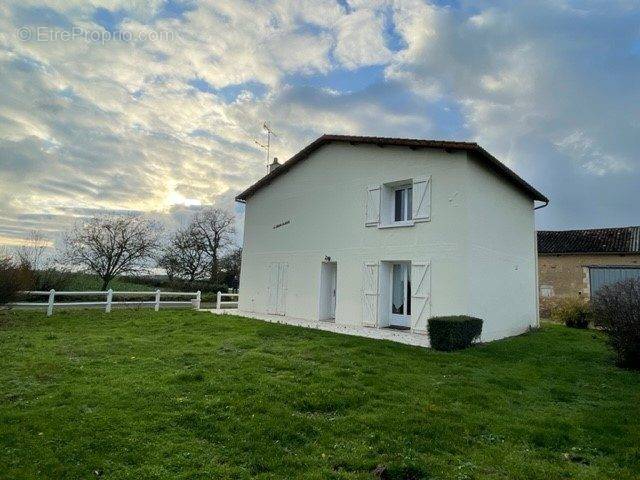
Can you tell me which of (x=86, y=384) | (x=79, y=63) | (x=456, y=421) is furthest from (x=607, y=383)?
(x=79, y=63)

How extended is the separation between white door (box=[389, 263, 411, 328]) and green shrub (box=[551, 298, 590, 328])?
8473 millimetres

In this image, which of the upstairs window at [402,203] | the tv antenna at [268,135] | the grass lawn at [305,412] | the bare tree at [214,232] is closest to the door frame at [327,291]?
the upstairs window at [402,203]

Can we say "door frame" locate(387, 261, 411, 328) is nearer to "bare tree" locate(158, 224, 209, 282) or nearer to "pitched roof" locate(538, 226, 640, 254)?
"pitched roof" locate(538, 226, 640, 254)

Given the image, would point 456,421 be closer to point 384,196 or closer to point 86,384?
point 86,384

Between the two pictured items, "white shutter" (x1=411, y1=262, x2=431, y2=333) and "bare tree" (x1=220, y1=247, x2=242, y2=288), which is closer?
"white shutter" (x1=411, y1=262, x2=431, y2=333)

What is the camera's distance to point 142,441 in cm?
416

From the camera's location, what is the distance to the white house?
37.7 ft

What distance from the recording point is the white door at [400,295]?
1256 cm

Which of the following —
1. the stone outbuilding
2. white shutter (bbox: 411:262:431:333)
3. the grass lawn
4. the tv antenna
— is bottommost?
the grass lawn

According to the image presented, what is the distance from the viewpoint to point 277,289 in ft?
54.7

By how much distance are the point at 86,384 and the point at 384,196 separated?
9949mm

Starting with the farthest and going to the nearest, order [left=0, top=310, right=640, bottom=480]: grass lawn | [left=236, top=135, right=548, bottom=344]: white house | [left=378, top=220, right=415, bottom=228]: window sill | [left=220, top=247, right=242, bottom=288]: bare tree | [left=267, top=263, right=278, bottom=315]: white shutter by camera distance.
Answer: [left=220, top=247, right=242, bottom=288]: bare tree → [left=267, top=263, right=278, bottom=315]: white shutter → [left=378, top=220, right=415, bottom=228]: window sill → [left=236, top=135, right=548, bottom=344]: white house → [left=0, top=310, right=640, bottom=480]: grass lawn

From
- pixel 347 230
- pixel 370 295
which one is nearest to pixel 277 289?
pixel 347 230

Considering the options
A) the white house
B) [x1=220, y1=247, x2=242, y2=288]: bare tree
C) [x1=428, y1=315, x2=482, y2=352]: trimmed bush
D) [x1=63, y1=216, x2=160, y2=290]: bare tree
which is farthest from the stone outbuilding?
[x1=63, y1=216, x2=160, y2=290]: bare tree
